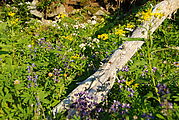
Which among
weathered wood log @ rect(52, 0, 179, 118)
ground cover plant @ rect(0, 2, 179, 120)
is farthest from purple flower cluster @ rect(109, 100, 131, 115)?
weathered wood log @ rect(52, 0, 179, 118)

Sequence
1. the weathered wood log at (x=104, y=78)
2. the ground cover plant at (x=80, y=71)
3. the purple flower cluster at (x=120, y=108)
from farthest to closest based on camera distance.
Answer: the weathered wood log at (x=104, y=78) → the ground cover plant at (x=80, y=71) → the purple flower cluster at (x=120, y=108)

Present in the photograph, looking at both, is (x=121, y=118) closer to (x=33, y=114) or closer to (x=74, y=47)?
(x=33, y=114)

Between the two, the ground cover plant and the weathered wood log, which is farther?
the weathered wood log

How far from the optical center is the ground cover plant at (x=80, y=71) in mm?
2236

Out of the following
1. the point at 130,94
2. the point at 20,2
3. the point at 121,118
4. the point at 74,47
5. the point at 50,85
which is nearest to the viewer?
the point at 121,118

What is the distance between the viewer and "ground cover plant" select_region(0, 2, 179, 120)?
7.34 ft

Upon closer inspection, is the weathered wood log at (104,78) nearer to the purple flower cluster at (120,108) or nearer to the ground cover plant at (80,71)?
the ground cover plant at (80,71)

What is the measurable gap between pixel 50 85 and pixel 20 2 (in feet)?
12.3

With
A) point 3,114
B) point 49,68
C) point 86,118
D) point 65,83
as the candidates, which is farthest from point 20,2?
point 86,118

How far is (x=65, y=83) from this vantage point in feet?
10.2

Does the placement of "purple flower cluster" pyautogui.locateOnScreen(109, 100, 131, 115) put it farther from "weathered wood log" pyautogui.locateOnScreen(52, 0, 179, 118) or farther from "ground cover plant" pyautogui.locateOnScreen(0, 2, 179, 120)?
"weathered wood log" pyautogui.locateOnScreen(52, 0, 179, 118)

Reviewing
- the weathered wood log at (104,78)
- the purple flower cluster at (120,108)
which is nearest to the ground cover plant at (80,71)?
the purple flower cluster at (120,108)

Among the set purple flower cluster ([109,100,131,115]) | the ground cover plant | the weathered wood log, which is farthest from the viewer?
the weathered wood log

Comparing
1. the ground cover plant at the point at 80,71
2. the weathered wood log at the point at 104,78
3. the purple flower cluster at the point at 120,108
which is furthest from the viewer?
the weathered wood log at the point at 104,78
